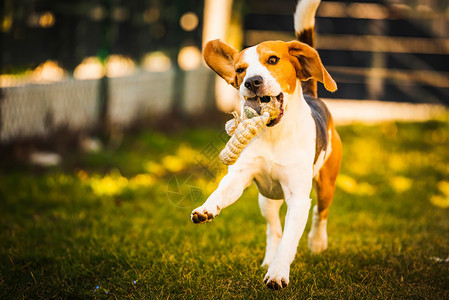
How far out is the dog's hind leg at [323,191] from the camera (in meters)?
3.61

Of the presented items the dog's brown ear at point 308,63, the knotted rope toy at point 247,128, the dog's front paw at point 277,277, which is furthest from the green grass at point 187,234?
the dog's brown ear at point 308,63

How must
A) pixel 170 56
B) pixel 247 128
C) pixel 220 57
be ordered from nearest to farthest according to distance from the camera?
pixel 247 128 → pixel 220 57 → pixel 170 56

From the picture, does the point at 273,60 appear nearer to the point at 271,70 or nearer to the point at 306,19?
the point at 271,70

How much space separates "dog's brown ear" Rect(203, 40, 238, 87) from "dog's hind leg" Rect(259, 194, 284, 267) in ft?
2.80

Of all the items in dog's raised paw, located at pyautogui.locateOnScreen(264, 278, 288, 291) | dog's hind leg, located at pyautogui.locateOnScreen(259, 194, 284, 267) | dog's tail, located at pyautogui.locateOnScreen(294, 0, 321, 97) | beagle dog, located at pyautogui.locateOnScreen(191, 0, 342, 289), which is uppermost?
dog's tail, located at pyautogui.locateOnScreen(294, 0, 321, 97)

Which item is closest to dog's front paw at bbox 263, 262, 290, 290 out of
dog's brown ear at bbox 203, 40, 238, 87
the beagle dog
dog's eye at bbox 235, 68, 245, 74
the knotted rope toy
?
the beagle dog

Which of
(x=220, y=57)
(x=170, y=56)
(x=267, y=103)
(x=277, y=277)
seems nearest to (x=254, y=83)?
(x=267, y=103)

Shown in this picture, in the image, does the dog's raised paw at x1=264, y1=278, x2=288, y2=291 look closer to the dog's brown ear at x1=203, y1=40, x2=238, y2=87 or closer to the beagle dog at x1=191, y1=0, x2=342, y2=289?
the beagle dog at x1=191, y1=0, x2=342, y2=289

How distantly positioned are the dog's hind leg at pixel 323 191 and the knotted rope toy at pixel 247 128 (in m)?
0.84

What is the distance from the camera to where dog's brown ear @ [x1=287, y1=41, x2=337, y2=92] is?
120 inches

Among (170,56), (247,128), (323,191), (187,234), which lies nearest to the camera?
(247,128)

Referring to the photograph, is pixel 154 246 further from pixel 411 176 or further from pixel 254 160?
pixel 411 176

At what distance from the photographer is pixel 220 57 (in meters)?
3.27

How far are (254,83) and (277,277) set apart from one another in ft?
3.19
